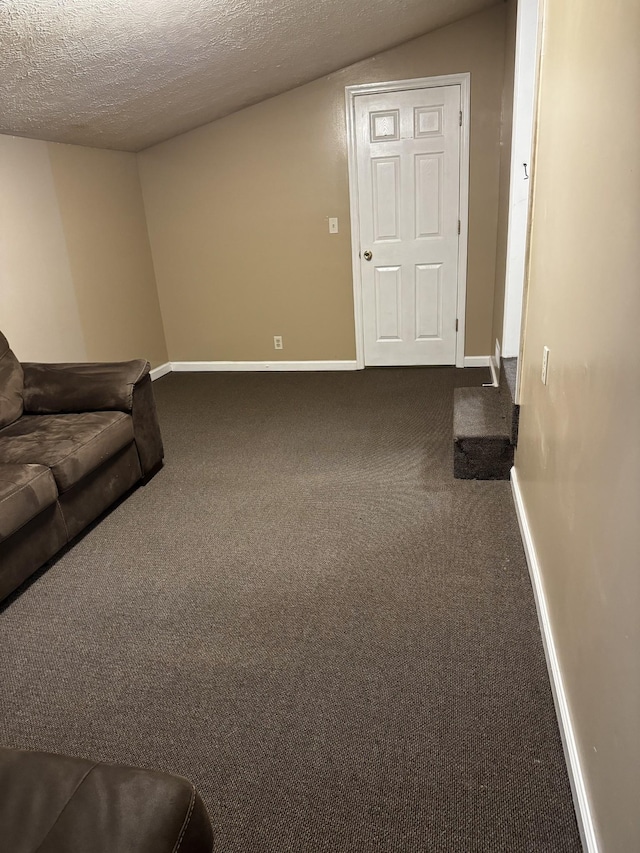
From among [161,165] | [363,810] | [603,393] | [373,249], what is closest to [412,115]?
[373,249]

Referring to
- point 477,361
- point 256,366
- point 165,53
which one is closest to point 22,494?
point 165,53

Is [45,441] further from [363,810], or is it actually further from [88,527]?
[363,810]

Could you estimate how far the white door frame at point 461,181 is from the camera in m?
4.42

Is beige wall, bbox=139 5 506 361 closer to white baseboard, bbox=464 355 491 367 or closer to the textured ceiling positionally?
white baseboard, bbox=464 355 491 367

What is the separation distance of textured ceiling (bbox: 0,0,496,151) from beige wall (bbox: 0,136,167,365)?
21 centimetres

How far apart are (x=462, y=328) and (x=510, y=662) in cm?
355

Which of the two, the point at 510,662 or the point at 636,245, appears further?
the point at 510,662

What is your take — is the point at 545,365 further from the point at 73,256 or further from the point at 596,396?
the point at 73,256

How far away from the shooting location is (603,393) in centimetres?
130

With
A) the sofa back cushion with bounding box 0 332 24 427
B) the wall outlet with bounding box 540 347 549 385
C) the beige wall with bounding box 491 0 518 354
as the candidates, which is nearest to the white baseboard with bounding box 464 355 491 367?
the beige wall with bounding box 491 0 518 354

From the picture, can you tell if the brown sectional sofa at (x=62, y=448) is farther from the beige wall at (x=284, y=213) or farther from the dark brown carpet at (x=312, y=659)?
the beige wall at (x=284, y=213)

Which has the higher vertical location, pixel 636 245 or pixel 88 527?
pixel 636 245

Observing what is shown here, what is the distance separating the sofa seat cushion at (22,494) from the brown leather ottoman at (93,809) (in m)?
1.25

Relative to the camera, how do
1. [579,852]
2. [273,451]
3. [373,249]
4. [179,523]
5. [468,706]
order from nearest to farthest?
[579,852] → [468,706] → [179,523] → [273,451] → [373,249]
